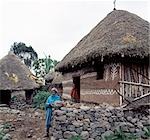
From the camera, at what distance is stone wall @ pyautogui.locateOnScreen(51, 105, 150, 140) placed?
39.5 feet

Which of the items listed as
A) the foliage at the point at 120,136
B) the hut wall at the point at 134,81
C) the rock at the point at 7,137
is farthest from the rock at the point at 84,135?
the rock at the point at 7,137

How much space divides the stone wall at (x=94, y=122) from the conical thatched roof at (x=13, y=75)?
1133cm

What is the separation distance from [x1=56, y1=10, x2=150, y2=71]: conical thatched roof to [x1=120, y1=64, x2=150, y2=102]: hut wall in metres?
0.57

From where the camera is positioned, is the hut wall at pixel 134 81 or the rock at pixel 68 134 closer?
the rock at pixel 68 134

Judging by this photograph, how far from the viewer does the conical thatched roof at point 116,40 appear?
13008 mm

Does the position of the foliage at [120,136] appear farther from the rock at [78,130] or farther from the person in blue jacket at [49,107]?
the person in blue jacket at [49,107]

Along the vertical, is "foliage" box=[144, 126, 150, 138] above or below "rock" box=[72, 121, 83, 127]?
below

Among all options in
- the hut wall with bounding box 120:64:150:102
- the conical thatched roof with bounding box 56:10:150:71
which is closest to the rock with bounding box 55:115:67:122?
the hut wall with bounding box 120:64:150:102

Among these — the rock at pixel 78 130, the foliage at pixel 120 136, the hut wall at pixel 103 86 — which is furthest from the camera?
the hut wall at pixel 103 86

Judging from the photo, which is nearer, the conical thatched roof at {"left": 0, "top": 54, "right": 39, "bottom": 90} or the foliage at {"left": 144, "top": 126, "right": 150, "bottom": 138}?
the foliage at {"left": 144, "top": 126, "right": 150, "bottom": 138}

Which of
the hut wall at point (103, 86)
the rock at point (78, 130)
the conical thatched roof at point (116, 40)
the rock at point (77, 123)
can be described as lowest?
the rock at point (78, 130)

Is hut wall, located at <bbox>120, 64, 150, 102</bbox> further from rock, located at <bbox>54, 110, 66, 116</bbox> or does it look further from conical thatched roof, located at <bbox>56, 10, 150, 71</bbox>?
rock, located at <bbox>54, 110, 66, 116</bbox>

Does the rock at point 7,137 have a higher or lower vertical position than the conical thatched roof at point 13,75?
lower

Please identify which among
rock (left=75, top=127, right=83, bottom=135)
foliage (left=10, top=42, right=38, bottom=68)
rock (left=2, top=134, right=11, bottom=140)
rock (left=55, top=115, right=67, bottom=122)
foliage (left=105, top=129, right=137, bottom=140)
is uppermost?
foliage (left=10, top=42, right=38, bottom=68)
